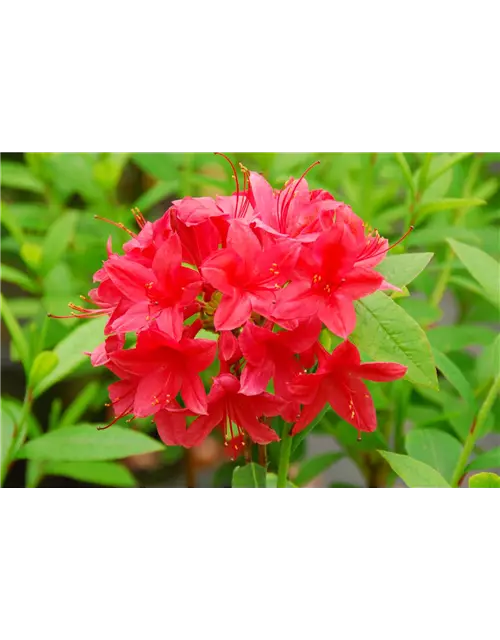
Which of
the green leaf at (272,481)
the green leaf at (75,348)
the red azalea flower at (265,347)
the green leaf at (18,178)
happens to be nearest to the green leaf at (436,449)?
the green leaf at (272,481)

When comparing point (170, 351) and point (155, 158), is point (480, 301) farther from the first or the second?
point (170, 351)

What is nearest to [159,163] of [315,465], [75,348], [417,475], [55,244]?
[55,244]

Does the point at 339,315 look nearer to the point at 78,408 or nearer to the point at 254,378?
the point at 254,378

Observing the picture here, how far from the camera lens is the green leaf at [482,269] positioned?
2.33ft

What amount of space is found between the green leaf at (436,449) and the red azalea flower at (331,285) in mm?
253

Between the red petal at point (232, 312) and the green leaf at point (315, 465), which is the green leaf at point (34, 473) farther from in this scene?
the red petal at point (232, 312)

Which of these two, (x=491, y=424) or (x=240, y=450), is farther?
(x=491, y=424)

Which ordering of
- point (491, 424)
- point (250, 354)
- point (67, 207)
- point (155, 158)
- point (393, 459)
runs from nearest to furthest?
point (250, 354)
point (393, 459)
point (491, 424)
point (155, 158)
point (67, 207)

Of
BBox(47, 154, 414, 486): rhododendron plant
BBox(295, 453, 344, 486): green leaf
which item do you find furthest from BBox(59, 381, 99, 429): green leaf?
BBox(47, 154, 414, 486): rhododendron plant

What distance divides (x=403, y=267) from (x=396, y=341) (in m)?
0.08

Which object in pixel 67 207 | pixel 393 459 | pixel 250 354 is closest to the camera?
pixel 250 354

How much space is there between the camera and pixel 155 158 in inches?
39.1

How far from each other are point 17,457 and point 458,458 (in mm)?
464

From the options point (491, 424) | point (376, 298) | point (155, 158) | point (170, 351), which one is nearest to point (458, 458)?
point (491, 424)
